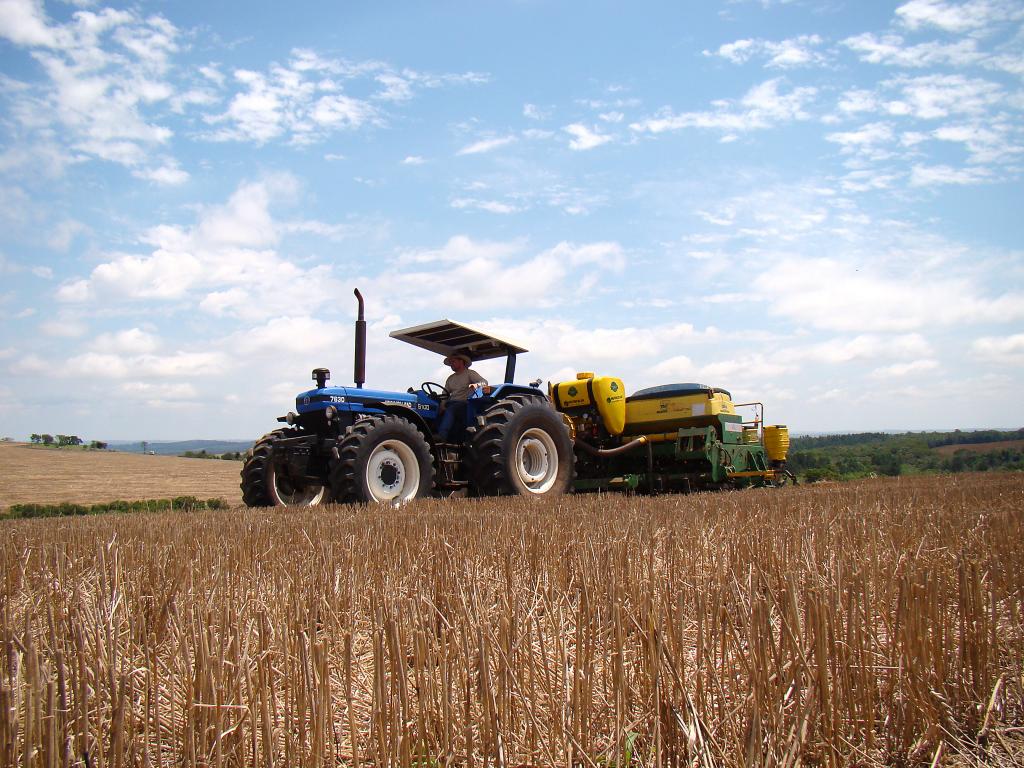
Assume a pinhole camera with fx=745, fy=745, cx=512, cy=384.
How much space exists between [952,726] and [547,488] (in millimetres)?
6978

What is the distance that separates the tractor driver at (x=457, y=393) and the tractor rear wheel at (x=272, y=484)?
1.48 metres

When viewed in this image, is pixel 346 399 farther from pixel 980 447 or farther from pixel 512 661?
pixel 980 447

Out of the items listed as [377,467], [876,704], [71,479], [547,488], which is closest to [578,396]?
[547,488]

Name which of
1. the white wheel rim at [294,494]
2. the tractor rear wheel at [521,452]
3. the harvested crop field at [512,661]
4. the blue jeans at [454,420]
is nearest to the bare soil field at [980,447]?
the tractor rear wheel at [521,452]

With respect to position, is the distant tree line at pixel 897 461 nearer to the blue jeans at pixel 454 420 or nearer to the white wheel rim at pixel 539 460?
the white wheel rim at pixel 539 460

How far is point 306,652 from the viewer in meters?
1.46

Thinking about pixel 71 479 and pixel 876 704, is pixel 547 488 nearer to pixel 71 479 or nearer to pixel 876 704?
pixel 876 704

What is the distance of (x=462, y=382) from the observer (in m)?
8.45

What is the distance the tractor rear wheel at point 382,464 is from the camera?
6770 mm

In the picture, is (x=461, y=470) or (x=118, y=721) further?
(x=461, y=470)

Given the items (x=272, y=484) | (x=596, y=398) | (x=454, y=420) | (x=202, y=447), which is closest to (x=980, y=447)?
(x=596, y=398)

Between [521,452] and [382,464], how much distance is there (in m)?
1.70

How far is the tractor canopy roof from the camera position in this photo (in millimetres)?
8344

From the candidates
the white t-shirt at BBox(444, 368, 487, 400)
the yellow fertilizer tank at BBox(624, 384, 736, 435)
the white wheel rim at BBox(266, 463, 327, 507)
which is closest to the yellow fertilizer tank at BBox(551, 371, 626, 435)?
the yellow fertilizer tank at BBox(624, 384, 736, 435)
